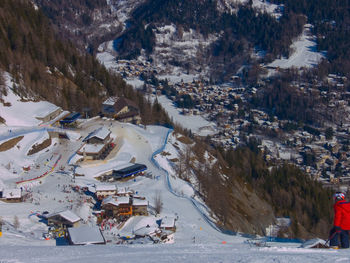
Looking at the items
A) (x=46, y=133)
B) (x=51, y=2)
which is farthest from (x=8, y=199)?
(x=51, y=2)

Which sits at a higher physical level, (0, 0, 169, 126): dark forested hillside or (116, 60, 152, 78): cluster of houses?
(0, 0, 169, 126): dark forested hillside

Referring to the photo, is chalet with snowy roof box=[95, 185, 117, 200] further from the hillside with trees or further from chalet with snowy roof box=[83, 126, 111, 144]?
chalet with snowy roof box=[83, 126, 111, 144]

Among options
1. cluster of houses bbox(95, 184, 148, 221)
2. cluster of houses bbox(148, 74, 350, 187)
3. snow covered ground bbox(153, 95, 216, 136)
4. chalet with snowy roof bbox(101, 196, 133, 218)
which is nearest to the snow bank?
cluster of houses bbox(95, 184, 148, 221)

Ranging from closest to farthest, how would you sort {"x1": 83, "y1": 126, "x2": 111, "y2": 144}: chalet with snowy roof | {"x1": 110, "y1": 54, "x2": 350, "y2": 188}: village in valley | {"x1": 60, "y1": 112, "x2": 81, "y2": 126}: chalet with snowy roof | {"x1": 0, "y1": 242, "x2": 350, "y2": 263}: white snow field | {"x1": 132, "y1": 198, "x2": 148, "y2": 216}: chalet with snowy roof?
{"x1": 0, "y1": 242, "x2": 350, "y2": 263}: white snow field → {"x1": 132, "y1": 198, "x2": 148, "y2": 216}: chalet with snowy roof → {"x1": 83, "y1": 126, "x2": 111, "y2": 144}: chalet with snowy roof → {"x1": 60, "y1": 112, "x2": 81, "y2": 126}: chalet with snowy roof → {"x1": 110, "y1": 54, "x2": 350, "y2": 188}: village in valley

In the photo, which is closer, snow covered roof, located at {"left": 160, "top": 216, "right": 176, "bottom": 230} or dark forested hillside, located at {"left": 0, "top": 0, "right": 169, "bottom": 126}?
snow covered roof, located at {"left": 160, "top": 216, "right": 176, "bottom": 230}

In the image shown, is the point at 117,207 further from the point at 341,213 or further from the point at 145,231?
the point at 341,213

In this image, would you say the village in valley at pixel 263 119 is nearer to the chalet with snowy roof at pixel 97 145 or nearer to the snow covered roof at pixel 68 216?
the chalet with snowy roof at pixel 97 145

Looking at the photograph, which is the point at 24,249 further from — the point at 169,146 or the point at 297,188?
the point at 297,188
